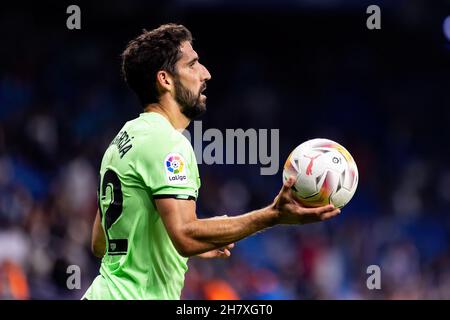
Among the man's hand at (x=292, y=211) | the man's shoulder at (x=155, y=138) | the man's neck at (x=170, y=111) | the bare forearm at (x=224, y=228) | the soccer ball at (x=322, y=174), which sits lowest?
the bare forearm at (x=224, y=228)

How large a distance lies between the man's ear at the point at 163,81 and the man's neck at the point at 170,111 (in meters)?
0.07

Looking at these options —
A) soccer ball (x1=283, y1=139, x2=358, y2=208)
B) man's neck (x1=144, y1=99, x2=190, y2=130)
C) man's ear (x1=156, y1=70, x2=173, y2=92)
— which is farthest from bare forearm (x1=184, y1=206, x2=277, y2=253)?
man's ear (x1=156, y1=70, x2=173, y2=92)

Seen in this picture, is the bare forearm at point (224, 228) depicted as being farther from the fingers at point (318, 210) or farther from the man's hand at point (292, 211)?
the fingers at point (318, 210)

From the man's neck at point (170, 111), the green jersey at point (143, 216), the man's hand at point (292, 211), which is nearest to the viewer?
the man's hand at point (292, 211)

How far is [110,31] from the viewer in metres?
12.4

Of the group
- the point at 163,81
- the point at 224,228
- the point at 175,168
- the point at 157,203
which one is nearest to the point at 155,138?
the point at 175,168

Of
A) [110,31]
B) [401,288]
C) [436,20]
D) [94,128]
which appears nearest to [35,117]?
[94,128]

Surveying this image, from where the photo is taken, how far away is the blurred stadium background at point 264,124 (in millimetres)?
10562

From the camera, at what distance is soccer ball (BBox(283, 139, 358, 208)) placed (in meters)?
4.16

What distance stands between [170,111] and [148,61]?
286 millimetres

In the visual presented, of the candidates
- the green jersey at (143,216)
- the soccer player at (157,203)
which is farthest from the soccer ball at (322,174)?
the green jersey at (143,216)

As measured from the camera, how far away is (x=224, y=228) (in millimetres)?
3939

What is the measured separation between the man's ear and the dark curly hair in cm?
2
